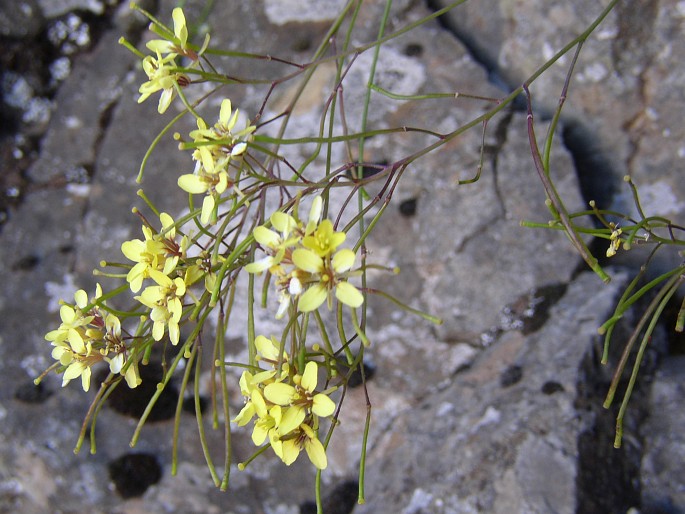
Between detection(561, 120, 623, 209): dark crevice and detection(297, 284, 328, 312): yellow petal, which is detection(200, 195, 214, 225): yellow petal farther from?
detection(561, 120, 623, 209): dark crevice

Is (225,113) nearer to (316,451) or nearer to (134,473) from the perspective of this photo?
(316,451)

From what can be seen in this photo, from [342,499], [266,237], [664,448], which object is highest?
[266,237]

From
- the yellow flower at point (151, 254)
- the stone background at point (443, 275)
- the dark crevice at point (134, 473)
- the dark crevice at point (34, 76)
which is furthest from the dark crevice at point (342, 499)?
the dark crevice at point (34, 76)

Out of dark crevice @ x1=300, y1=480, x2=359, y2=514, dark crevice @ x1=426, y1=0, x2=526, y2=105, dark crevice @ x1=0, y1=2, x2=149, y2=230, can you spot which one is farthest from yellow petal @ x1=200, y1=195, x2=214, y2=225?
dark crevice @ x1=0, y1=2, x2=149, y2=230

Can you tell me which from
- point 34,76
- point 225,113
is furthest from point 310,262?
point 34,76

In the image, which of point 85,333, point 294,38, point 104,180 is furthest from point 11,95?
point 85,333

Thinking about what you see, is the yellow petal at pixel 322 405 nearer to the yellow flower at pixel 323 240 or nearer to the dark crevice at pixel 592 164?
the yellow flower at pixel 323 240
